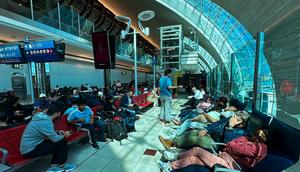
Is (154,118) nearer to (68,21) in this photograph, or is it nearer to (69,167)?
(69,167)

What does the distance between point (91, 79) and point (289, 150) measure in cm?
1725

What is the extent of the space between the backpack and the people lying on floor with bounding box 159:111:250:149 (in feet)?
3.51

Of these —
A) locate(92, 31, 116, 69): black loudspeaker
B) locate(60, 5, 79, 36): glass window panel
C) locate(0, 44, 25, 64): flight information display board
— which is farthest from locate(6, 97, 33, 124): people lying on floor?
locate(60, 5, 79, 36): glass window panel

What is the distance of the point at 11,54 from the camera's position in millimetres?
5098

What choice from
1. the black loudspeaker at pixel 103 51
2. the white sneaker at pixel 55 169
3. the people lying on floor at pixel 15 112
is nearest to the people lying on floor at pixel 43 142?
the white sneaker at pixel 55 169

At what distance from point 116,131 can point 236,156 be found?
274cm

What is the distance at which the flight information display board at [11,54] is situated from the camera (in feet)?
16.4

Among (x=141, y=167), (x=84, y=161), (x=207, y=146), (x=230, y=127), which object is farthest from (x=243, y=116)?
(x=84, y=161)

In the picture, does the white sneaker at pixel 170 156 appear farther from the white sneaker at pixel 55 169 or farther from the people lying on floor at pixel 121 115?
the people lying on floor at pixel 121 115

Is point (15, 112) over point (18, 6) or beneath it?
beneath

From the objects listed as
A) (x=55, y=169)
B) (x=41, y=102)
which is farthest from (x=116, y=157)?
(x=41, y=102)

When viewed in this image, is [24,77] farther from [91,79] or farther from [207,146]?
[207,146]

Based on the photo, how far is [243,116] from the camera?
11.7 ft

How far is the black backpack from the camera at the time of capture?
4.09 metres
